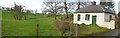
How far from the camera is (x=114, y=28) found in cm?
174

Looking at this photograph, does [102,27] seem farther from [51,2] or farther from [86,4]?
[51,2]

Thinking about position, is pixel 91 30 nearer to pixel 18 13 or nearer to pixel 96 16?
pixel 96 16

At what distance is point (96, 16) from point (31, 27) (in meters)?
0.65

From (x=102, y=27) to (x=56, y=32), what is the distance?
45 cm

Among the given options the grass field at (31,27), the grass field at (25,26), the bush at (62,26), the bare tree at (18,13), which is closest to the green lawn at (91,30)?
the grass field at (31,27)

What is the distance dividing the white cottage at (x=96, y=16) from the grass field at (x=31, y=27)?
6cm

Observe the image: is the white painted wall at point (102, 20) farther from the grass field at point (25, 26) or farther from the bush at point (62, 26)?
the grass field at point (25, 26)

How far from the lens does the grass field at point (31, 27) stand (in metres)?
1.77

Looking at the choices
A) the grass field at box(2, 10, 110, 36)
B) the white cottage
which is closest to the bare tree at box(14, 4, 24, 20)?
the grass field at box(2, 10, 110, 36)

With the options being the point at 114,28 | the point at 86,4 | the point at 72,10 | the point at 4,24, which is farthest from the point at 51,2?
the point at 114,28

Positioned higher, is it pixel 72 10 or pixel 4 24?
pixel 72 10

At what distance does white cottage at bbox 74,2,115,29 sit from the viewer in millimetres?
1709

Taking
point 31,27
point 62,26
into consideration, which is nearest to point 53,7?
point 62,26

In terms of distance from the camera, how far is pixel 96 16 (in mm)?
1737
